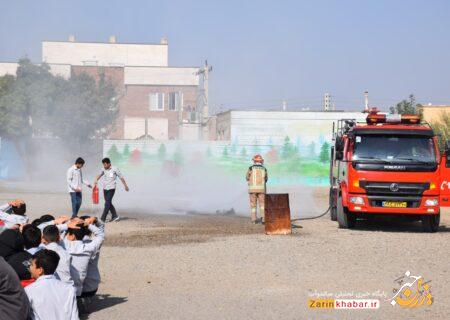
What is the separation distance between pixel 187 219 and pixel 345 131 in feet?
18.6

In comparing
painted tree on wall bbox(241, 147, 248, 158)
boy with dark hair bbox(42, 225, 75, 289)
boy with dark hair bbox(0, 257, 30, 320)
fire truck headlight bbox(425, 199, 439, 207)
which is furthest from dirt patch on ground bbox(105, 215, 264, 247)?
painted tree on wall bbox(241, 147, 248, 158)

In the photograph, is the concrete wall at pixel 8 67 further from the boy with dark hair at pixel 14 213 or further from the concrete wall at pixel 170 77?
the boy with dark hair at pixel 14 213

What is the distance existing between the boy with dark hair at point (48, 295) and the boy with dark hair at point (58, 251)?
1948 mm

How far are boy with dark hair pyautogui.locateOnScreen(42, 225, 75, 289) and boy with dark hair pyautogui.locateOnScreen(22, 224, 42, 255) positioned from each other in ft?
0.66

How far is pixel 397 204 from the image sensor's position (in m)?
20.9

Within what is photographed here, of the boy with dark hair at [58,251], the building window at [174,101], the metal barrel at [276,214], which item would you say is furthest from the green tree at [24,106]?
the boy with dark hair at [58,251]

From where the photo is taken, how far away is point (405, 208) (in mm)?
20906

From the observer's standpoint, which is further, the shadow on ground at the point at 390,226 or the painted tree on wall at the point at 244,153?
the painted tree on wall at the point at 244,153

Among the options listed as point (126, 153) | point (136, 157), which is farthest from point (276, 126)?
point (126, 153)

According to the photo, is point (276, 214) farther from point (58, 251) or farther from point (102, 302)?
point (58, 251)

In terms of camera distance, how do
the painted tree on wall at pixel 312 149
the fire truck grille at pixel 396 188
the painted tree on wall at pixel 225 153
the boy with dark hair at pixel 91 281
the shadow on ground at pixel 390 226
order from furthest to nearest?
1. the painted tree on wall at pixel 312 149
2. the painted tree on wall at pixel 225 153
3. the shadow on ground at pixel 390 226
4. the fire truck grille at pixel 396 188
5. the boy with dark hair at pixel 91 281

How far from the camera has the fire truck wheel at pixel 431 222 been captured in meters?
21.5

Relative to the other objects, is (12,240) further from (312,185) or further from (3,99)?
(3,99)

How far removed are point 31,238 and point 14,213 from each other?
11.3 feet
